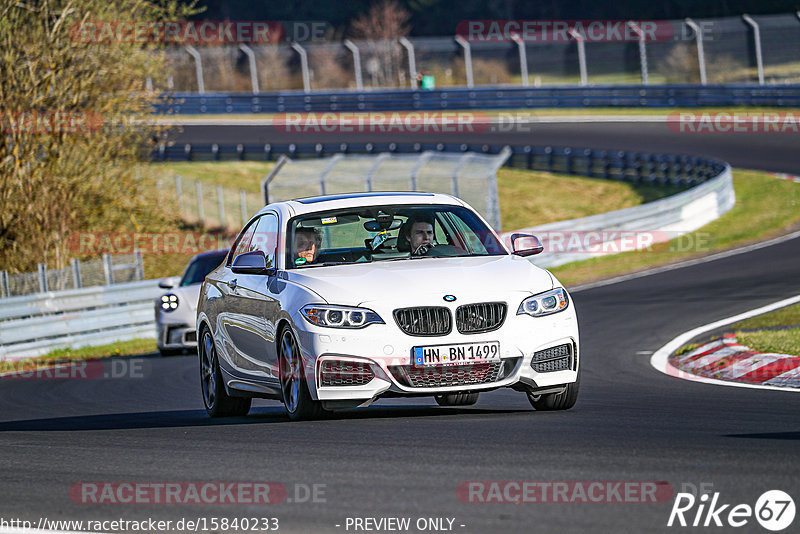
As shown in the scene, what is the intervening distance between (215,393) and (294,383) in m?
1.92

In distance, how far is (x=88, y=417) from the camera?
11164 millimetres

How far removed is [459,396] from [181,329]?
30.1 feet

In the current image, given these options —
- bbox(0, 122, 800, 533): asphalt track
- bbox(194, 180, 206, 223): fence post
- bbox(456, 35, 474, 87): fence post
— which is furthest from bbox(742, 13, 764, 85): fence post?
bbox(0, 122, 800, 533): asphalt track

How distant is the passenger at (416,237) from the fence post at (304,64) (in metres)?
45.4

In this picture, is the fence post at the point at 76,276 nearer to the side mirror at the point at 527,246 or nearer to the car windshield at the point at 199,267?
the car windshield at the point at 199,267

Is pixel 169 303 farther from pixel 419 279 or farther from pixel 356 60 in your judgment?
pixel 356 60

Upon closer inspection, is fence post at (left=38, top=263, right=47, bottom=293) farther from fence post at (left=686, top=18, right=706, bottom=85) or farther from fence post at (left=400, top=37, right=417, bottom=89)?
fence post at (left=400, top=37, right=417, bottom=89)

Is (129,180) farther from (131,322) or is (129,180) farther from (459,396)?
(459,396)

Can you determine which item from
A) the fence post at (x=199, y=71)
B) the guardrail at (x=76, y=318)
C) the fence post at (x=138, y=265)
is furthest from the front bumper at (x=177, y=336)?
the fence post at (x=199, y=71)

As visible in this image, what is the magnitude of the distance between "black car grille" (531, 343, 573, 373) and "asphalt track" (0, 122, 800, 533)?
12.6 inches

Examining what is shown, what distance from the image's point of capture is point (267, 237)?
10.0 meters

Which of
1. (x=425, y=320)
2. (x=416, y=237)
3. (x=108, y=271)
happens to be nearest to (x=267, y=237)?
(x=416, y=237)

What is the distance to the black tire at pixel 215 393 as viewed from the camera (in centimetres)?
1044

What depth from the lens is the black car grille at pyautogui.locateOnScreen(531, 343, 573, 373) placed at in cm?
860
